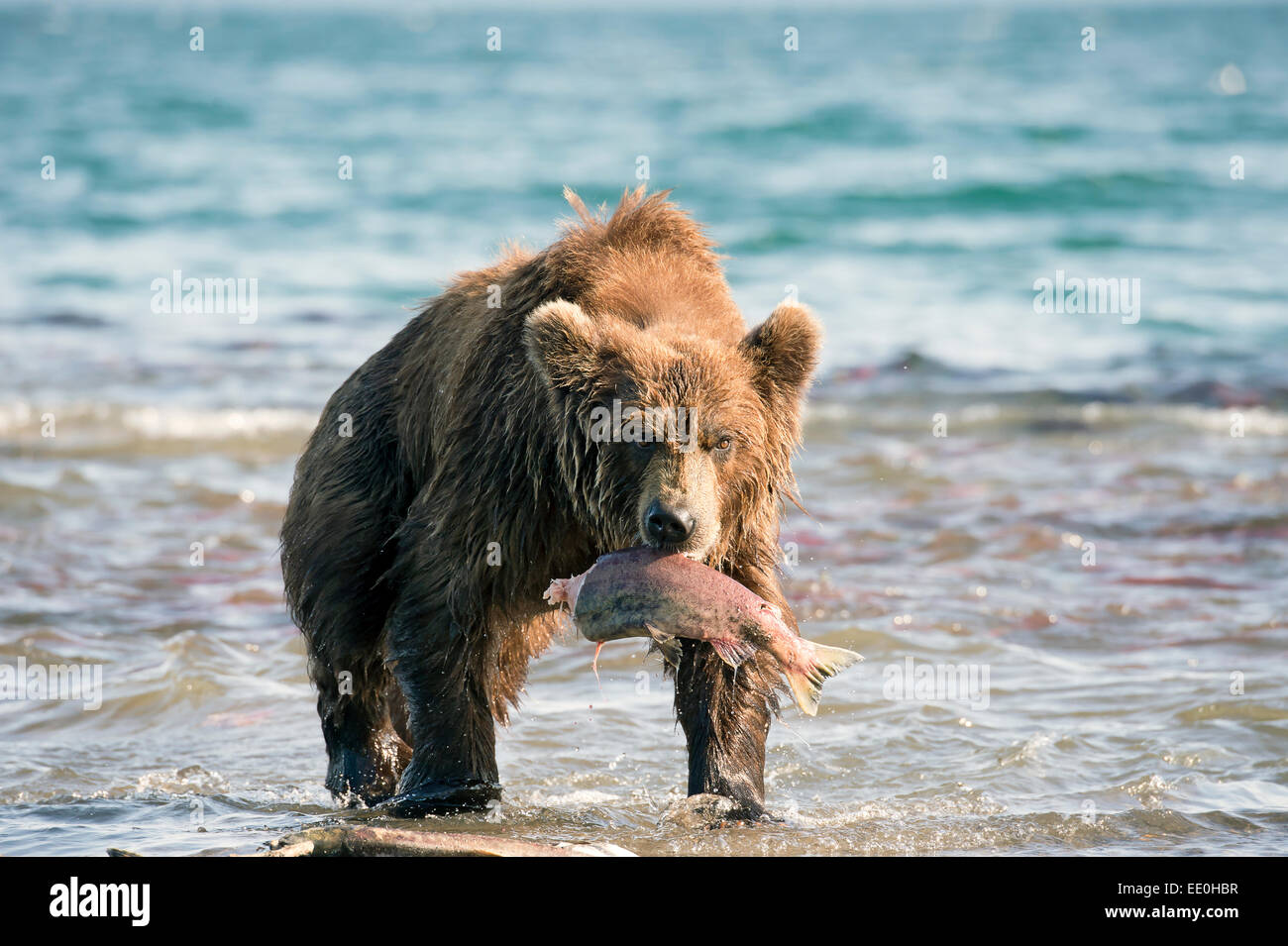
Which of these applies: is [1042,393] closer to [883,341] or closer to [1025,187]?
[883,341]

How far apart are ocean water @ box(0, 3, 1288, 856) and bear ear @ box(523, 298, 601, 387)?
0.71m

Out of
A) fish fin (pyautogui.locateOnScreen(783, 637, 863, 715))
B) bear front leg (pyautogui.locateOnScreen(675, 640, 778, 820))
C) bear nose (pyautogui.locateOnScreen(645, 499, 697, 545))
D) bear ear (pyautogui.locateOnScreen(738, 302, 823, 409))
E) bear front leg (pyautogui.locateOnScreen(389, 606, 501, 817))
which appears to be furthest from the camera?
bear front leg (pyautogui.locateOnScreen(389, 606, 501, 817))

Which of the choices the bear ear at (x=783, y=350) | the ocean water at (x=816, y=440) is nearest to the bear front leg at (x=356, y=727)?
the ocean water at (x=816, y=440)

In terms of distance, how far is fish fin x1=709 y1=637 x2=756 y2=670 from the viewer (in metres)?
5.06

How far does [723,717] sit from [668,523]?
1.10m

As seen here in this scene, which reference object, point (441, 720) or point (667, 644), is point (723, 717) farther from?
point (441, 720)

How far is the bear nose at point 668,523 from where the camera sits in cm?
477

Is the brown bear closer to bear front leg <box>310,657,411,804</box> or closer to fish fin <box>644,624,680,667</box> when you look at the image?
bear front leg <box>310,657,411,804</box>

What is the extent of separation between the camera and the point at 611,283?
18.4 ft

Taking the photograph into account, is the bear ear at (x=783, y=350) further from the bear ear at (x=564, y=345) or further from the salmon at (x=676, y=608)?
the salmon at (x=676, y=608)

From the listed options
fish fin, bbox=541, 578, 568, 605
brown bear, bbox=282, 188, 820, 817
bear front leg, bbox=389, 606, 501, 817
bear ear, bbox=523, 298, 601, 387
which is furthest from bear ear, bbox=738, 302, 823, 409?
bear front leg, bbox=389, 606, 501, 817

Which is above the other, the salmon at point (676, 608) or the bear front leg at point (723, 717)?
the salmon at point (676, 608)

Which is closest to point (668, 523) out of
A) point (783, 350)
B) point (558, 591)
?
point (558, 591)

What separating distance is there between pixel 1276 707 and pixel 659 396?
3.79m
